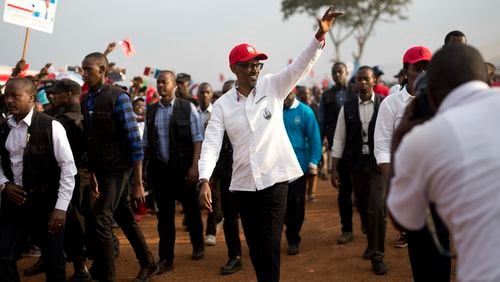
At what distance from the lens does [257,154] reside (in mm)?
4566

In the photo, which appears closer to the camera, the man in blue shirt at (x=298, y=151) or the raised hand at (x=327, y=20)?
the raised hand at (x=327, y=20)

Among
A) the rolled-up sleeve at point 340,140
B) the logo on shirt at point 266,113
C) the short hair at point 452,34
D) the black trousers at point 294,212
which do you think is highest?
the short hair at point 452,34

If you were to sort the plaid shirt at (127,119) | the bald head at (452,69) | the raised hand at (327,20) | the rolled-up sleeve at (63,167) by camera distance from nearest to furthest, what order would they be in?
the bald head at (452,69) < the raised hand at (327,20) < the rolled-up sleeve at (63,167) < the plaid shirt at (127,119)

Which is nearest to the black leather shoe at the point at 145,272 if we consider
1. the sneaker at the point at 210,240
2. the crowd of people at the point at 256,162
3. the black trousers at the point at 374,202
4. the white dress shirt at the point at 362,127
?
the crowd of people at the point at 256,162

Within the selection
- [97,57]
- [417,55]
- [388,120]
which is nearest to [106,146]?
[97,57]

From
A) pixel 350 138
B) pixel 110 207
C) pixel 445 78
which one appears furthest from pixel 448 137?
pixel 350 138

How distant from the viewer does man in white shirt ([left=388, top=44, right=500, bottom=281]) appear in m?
1.92

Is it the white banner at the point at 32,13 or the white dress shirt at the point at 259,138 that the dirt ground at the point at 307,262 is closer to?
the white dress shirt at the point at 259,138

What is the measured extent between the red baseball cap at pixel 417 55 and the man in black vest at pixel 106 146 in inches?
107

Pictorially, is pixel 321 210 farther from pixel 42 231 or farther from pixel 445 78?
pixel 445 78

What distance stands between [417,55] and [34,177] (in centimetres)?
323

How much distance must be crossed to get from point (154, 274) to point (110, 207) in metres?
1.36

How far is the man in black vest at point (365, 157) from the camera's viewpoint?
643 centimetres

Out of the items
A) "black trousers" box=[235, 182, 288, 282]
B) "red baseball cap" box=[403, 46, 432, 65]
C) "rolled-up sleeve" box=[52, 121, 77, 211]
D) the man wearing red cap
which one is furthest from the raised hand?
"rolled-up sleeve" box=[52, 121, 77, 211]
